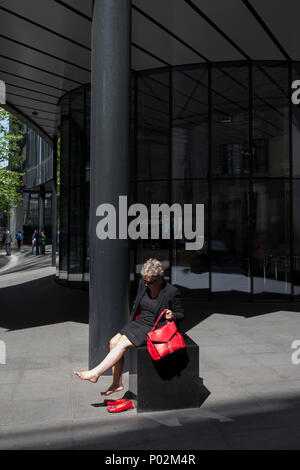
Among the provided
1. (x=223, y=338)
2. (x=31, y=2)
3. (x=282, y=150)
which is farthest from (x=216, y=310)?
(x=31, y=2)

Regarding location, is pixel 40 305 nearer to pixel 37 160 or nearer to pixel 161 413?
pixel 161 413

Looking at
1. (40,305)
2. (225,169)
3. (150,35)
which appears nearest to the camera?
(150,35)

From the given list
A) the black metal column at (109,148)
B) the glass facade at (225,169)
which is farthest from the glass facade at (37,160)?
the black metal column at (109,148)

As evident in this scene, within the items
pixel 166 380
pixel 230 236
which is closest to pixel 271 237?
pixel 230 236

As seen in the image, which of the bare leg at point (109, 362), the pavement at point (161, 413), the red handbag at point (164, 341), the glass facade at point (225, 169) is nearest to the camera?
the pavement at point (161, 413)

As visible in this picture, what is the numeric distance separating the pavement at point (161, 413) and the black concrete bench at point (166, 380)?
11 cm

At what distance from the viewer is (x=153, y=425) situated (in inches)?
159

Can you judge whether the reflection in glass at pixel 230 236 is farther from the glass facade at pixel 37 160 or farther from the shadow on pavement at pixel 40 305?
the glass facade at pixel 37 160

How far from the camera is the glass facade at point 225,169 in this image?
1277cm

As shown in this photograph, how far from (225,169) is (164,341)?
9382 mm

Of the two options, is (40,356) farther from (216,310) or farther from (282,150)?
(282,150)

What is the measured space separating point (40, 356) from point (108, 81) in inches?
164

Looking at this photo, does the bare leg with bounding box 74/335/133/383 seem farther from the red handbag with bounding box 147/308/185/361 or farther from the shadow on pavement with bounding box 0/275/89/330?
the shadow on pavement with bounding box 0/275/89/330

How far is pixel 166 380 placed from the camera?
4.34m
